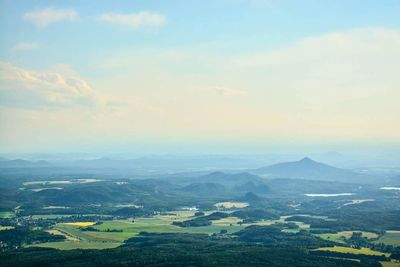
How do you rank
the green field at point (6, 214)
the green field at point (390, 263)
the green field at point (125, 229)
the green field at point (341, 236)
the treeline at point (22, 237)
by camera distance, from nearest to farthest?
the green field at point (390, 263), the green field at point (125, 229), the treeline at point (22, 237), the green field at point (341, 236), the green field at point (6, 214)

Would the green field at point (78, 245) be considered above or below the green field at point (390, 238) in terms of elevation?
above

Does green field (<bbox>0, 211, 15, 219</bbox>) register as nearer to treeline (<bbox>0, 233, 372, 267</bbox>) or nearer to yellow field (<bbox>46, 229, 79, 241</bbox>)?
yellow field (<bbox>46, 229, 79, 241</bbox>)

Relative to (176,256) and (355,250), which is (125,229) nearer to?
(176,256)

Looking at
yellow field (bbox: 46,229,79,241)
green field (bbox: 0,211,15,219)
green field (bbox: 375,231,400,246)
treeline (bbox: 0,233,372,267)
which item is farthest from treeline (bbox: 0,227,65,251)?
green field (bbox: 375,231,400,246)

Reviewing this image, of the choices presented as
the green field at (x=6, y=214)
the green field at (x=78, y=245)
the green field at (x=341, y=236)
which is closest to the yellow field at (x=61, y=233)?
the green field at (x=78, y=245)

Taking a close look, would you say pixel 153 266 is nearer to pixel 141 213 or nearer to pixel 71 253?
pixel 71 253

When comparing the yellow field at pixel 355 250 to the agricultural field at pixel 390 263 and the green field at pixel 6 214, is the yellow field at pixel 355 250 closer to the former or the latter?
the agricultural field at pixel 390 263

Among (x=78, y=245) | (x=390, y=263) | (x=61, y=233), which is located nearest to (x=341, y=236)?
(x=390, y=263)

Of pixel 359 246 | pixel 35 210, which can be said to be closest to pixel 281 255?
pixel 359 246
